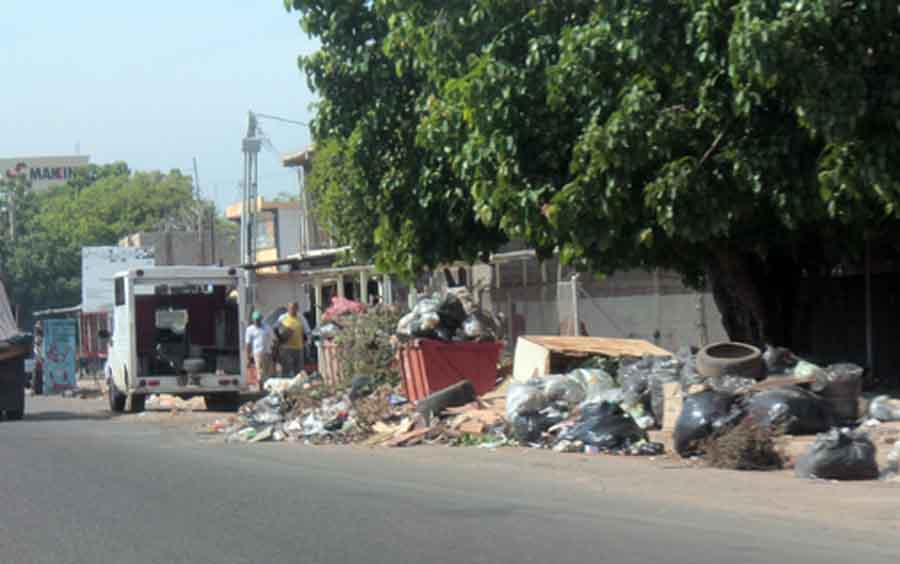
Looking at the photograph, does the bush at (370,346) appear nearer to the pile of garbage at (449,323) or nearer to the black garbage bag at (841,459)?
the pile of garbage at (449,323)

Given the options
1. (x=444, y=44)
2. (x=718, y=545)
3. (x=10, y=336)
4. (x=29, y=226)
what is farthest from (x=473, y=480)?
(x=29, y=226)

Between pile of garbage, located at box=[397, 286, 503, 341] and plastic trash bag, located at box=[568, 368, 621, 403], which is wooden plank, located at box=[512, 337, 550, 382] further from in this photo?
plastic trash bag, located at box=[568, 368, 621, 403]

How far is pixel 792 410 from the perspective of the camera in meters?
13.3

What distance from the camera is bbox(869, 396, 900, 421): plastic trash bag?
13.6 meters

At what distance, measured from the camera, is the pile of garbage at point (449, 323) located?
62.7 feet

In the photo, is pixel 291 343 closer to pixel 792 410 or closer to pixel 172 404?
pixel 172 404

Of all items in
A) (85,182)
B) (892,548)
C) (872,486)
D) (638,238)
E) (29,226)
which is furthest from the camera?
(85,182)

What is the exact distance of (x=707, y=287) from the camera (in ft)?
71.5

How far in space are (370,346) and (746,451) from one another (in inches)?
376

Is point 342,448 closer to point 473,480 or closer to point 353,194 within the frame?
point 473,480

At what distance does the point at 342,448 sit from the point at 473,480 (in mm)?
3938

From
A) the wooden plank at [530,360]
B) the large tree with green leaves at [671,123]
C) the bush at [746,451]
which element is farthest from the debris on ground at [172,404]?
the bush at [746,451]

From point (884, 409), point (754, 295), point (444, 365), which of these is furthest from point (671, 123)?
point (444, 365)

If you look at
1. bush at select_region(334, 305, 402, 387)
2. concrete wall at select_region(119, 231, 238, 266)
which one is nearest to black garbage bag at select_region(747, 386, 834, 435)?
bush at select_region(334, 305, 402, 387)
